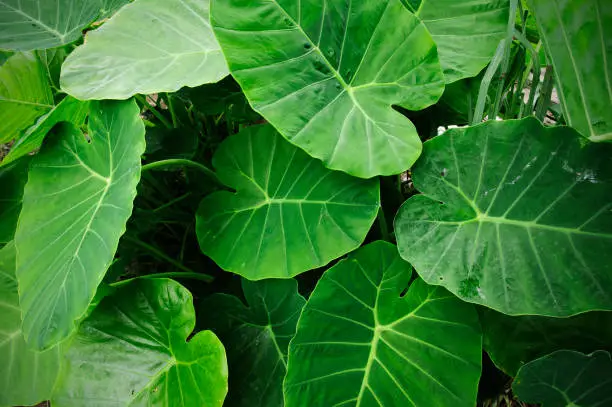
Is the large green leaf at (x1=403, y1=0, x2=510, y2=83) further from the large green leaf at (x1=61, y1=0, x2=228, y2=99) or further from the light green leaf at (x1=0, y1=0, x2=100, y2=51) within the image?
the light green leaf at (x1=0, y1=0, x2=100, y2=51)

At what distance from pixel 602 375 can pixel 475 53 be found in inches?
27.8

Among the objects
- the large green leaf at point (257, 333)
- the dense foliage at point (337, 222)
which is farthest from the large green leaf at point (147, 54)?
the large green leaf at point (257, 333)

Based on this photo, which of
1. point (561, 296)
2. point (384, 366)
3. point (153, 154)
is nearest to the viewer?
point (561, 296)

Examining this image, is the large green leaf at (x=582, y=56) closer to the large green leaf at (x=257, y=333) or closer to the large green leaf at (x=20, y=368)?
the large green leaf at (x=257, y=333)

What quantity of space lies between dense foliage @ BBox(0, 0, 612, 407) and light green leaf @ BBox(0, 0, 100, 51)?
0.25 metres

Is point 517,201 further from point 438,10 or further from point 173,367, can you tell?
point 173,367

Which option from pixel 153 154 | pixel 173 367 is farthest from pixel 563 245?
pixel 153 154

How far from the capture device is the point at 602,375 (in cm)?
74

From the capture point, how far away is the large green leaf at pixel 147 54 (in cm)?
92

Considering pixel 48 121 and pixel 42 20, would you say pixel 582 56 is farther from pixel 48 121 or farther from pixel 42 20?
pixel 42 20

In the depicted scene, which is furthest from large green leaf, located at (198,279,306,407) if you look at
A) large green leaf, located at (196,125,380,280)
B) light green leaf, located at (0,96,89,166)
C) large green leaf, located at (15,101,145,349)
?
light green leaf, located at (0,96,89,166)

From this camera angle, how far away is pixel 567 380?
29.4 inches

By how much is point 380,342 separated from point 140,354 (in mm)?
541

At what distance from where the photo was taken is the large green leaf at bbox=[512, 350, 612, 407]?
0.73m
